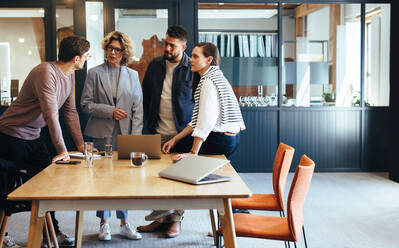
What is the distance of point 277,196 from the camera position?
9.23 ft

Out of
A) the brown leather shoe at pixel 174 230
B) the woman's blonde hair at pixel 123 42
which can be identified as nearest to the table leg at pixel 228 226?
the brown leather shoe at pixel 174 230

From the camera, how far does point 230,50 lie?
642cm

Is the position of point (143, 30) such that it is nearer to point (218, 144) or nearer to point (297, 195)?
point (218, 144)

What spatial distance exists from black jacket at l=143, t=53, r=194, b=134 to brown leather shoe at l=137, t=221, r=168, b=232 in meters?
0.78

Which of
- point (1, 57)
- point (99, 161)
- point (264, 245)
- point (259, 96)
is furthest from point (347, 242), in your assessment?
point (1, 57)

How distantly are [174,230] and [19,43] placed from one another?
3.93 metres

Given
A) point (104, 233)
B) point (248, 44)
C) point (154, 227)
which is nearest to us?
point (104, 233)

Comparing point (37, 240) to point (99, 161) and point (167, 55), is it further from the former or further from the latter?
point (167, 55)

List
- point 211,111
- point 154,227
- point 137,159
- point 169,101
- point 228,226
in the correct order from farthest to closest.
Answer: point 154,227 < point 169,101 < point 211,111 < point 137,159 < point 228,226

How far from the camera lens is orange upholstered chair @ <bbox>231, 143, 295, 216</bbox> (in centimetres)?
269

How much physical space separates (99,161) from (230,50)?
4003 mm

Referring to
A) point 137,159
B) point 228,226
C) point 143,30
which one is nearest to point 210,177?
point 228,226

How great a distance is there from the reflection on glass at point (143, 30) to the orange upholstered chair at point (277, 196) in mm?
3586

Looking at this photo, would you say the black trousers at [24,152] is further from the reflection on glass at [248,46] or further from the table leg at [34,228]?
the reflection on glass at [248,46]
